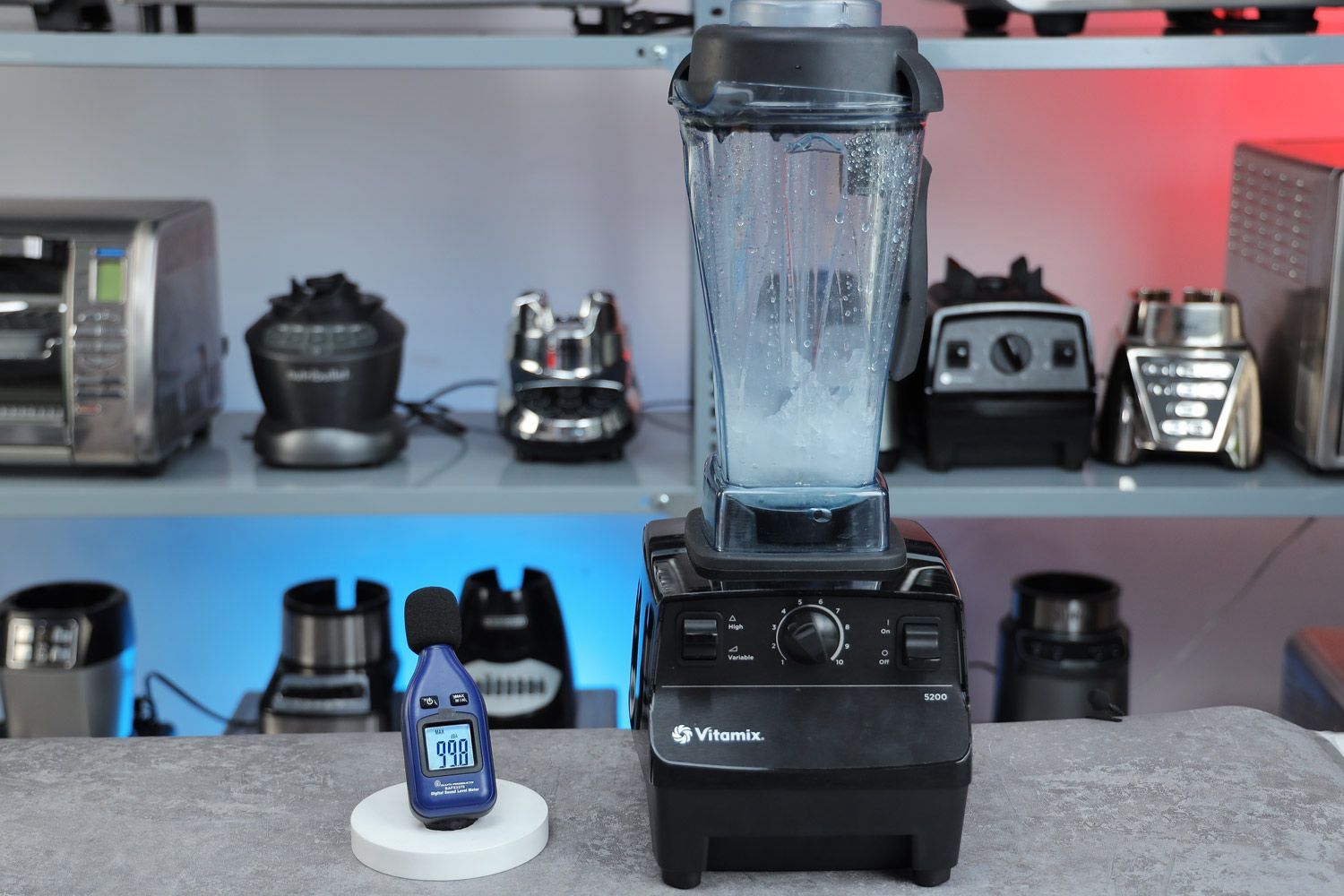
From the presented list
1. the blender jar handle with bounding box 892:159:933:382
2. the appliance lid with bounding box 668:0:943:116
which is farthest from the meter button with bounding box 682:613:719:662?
the appliance lid with bounding box 668:0:943:116

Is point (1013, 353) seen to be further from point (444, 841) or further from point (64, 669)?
point (64, 669)

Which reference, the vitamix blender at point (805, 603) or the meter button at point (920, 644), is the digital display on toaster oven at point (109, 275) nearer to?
the vitamix blender at point (805, 603)

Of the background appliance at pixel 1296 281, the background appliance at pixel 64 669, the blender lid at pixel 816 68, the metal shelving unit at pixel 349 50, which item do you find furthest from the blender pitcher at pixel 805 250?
the background appliance at pixel 64 669

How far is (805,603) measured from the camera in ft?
2.85

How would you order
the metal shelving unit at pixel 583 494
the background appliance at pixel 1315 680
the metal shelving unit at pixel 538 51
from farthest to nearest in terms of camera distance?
1. the metal shelving unit at pixel 583 494
2. the metal shelving unit at pixel 538 51
3. the background appliance at pixel 1315 680

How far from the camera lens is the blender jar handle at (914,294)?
3.01 ft

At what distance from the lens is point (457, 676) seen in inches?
35.2

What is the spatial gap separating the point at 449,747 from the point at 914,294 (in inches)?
16.6

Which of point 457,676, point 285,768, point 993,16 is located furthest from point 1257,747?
point 993,16

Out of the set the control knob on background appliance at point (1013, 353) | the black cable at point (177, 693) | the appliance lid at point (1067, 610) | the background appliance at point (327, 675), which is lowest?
the black cable at point (177, 693)

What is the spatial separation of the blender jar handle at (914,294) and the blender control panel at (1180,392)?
84cm

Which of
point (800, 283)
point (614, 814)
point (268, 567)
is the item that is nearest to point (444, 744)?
point (614, 814)

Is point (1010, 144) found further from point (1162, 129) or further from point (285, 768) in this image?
point (285, 768)

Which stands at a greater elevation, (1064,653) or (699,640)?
(699,640)
